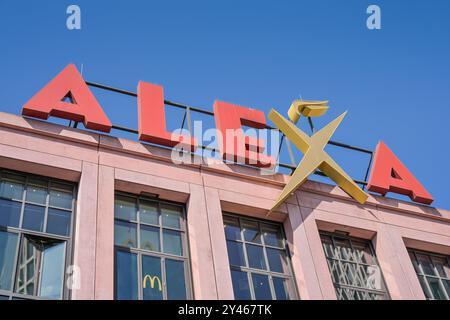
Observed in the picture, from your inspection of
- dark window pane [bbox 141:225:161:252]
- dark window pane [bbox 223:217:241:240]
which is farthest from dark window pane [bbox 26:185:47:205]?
dark window pane [bbox 223:217:241:240]

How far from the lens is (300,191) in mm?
21125

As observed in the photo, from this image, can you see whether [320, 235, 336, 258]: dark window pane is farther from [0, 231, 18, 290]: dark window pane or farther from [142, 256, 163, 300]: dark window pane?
[0, 231, 18, 290]: dark window pane

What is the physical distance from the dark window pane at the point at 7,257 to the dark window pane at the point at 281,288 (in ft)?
25.2

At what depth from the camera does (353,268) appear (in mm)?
20516

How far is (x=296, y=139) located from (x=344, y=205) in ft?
9.62

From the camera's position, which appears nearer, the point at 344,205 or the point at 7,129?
the point at 7,129

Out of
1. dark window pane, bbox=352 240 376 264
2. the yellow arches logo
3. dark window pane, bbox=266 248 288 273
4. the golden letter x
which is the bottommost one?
the yellow arches logo

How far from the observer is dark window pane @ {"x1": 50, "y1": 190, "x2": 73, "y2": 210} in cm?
1761

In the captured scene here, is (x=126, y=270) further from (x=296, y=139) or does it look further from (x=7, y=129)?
(x=296, y=139)

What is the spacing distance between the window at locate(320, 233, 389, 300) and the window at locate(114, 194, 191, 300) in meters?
5.23

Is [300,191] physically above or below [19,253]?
above

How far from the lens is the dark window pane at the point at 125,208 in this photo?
18.2 metres
